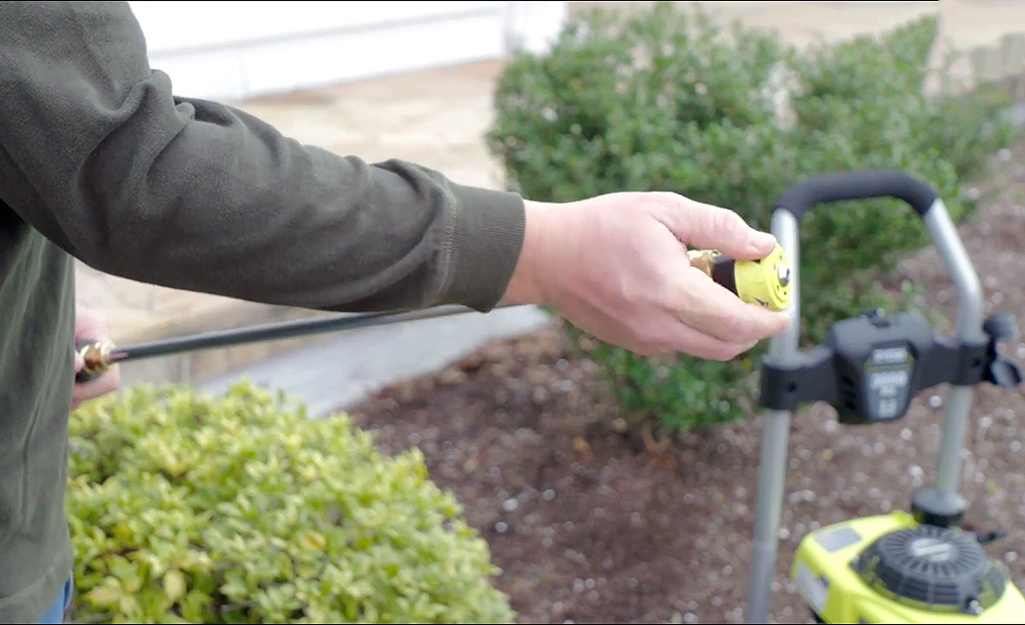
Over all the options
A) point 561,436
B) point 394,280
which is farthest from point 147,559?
point 561,436

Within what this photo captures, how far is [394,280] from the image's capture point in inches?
38.5

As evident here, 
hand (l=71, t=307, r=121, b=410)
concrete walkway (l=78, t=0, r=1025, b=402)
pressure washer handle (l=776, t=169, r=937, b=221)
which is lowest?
concrete walkway (l=78, t=0, r=1025, b=402)

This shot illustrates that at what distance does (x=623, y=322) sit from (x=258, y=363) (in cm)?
263

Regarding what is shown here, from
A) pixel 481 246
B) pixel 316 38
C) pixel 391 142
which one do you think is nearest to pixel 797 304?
pixel 481 246

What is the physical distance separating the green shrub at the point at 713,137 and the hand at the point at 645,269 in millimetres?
1633

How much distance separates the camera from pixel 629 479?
3154 millimetres

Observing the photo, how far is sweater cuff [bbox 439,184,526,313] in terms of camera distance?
3.26ft

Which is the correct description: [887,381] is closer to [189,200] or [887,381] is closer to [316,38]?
[189,200]

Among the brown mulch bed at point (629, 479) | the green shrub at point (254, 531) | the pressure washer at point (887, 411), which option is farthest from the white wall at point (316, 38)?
the pressure washer at point (887, 411)

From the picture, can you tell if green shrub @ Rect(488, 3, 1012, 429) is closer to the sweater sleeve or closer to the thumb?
the thumb

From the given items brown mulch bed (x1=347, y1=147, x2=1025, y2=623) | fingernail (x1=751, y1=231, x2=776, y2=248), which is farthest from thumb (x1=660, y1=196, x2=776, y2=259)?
brown mulch bed (x1=347, y1=147, x2=1025, y2=623)

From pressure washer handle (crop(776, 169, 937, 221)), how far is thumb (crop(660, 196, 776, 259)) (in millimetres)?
884

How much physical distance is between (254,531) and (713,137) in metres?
1.45

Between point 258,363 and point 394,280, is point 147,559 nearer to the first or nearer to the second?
point 394,280
